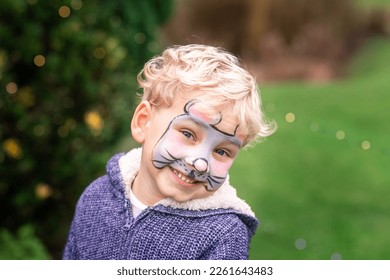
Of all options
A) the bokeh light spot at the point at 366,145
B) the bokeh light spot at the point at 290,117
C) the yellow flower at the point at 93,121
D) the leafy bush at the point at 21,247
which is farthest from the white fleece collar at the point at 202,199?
the bokeh light spot at the point at 290,117

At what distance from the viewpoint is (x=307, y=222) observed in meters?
5.03

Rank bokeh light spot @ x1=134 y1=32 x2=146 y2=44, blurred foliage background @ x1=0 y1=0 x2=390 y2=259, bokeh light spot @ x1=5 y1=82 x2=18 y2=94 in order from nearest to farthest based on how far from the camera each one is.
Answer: bokeh light spot @ x1=5 y1=82 x2=18 y2=94 < blurred foliage background @ x1=0 y1=0 x2=390 y2=259 < bokeh light spot @ x1=134 y1=32 x2=146 y2=44

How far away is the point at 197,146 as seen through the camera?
6.08ft

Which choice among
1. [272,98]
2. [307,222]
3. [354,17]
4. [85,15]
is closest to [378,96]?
[272,98]

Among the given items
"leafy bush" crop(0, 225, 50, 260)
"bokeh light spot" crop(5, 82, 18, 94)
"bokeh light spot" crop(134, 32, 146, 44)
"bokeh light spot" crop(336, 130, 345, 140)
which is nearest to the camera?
"leafy bush" crop(0, 225, 50, 260)

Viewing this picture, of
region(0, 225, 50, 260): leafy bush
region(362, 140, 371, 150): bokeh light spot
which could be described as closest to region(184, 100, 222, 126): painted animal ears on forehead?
region(0, 225, 50, 260): leafy bush

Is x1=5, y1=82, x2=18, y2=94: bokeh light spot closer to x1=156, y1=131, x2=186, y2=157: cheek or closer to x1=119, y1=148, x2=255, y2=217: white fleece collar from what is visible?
x1=119, y1=148, x2=255, y2=217: white fleece collar

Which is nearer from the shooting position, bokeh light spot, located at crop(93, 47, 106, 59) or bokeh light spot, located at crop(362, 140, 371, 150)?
bokeh light spot, located at crop(93, 47, 106, 59)

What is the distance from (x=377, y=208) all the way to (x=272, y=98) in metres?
2.45

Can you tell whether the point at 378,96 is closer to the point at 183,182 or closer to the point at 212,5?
the point at 212,5

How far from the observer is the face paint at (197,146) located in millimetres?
1834

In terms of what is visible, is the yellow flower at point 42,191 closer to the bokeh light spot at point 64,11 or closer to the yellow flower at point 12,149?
the yellow flower at point 12,149

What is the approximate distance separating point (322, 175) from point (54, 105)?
268 cm

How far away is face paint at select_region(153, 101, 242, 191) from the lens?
1.83 m
